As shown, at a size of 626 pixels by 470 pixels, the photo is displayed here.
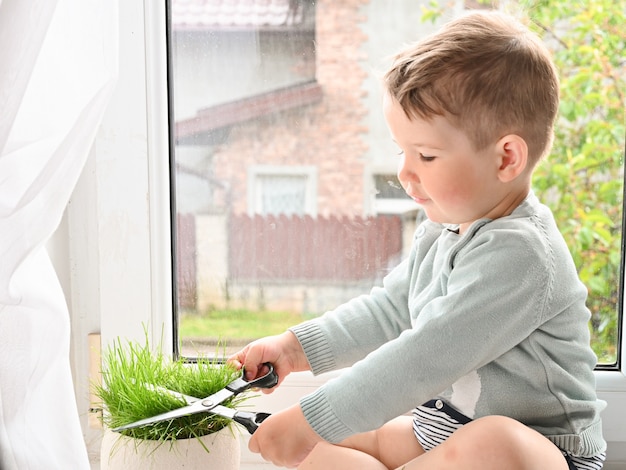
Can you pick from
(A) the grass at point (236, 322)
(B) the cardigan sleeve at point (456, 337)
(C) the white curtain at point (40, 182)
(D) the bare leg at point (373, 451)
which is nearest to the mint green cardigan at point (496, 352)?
(B) the cardigan sleeve at point (456, 337)

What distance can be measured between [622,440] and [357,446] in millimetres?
456

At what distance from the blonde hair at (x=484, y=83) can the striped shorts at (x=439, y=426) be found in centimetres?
33

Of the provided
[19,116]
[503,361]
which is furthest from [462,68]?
[19,116]

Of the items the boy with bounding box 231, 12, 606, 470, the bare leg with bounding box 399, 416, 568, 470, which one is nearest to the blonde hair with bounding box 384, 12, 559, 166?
the boy with bounding box 231, 12, 606, 470

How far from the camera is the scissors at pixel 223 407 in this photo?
1.01 meters

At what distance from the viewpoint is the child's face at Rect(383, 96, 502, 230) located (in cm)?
97

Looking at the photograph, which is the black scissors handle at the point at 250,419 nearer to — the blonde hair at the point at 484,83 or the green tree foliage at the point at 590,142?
the blonde hair at the point at 484,83

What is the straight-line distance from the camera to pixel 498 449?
89 centimetres

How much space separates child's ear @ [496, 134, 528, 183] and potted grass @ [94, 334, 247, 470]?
0.45m

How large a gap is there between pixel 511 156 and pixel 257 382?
1.40 ft

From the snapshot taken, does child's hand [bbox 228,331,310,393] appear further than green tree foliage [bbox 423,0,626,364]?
No

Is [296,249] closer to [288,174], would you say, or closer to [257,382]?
[288,174]

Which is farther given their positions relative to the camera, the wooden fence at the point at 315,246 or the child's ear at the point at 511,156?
the wooden fence at the point at 315,246

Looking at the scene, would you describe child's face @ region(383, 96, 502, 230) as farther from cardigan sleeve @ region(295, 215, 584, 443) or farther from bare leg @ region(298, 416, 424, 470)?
bare leg @ region(298, 416, 424, 470)
